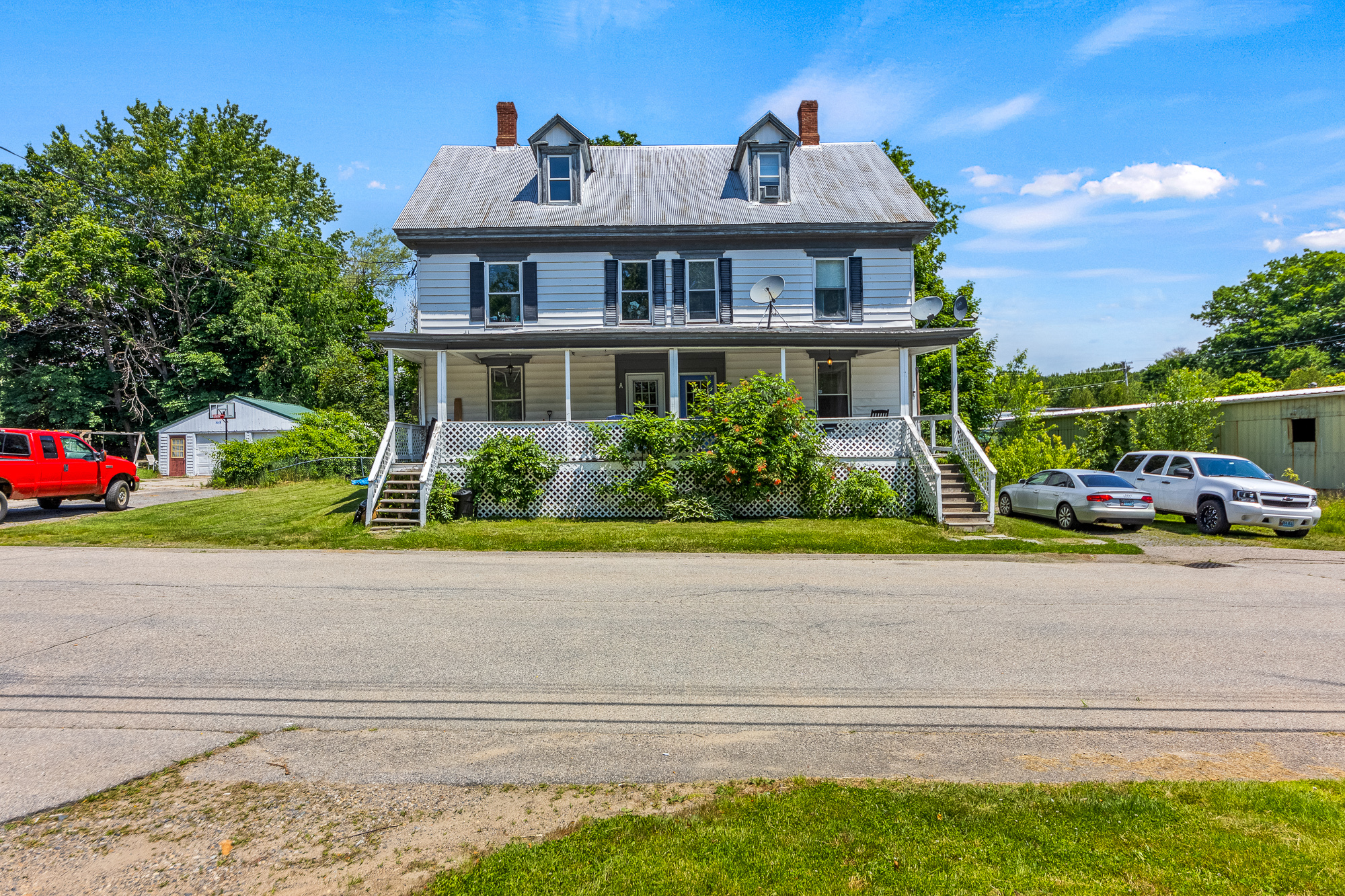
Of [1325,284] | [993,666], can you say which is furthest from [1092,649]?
[1325,284]

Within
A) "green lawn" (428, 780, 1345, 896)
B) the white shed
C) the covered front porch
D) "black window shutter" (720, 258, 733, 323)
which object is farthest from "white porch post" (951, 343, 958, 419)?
the white shed

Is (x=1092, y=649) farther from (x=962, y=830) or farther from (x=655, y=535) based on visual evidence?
(x=655, y=535)

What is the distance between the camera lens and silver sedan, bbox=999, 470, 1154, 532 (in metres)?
16.0

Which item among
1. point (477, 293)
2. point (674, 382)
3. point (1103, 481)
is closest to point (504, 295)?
point (477, 293)

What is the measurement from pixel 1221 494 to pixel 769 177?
46.5 ft

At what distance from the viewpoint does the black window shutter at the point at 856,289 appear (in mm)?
20516

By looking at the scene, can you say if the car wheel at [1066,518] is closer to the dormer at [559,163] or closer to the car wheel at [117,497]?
the dormer at [559,163]

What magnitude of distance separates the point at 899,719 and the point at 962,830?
1.66 m

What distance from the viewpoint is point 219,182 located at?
137 feet

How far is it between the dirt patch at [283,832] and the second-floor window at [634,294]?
1743 centimetres

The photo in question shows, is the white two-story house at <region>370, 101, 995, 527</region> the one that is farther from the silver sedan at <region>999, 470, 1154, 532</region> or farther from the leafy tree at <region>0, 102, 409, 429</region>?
the leafy tree at <region>0, 102, 409, 429</region>

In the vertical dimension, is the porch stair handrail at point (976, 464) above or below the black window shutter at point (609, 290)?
below

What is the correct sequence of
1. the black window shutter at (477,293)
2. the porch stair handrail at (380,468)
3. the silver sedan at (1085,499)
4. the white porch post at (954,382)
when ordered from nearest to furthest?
the porch stair handrail at (380,468)
the silver sedan at (1085,499)
the white porch post at (954,382)
the black window shutter at (477,293)

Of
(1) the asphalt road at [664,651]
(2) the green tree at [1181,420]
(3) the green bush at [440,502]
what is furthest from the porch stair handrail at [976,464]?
(3) the green bush at [440,502]
